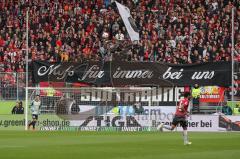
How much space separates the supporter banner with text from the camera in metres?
39.2

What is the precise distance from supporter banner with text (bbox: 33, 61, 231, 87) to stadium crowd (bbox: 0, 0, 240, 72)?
5.85 ft

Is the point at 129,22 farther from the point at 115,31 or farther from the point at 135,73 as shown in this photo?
the point at 135,73

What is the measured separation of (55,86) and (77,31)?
7.67 meters

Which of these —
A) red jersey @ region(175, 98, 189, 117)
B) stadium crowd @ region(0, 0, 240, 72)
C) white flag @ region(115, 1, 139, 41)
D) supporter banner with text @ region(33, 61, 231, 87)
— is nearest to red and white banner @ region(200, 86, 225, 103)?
supporter banner with text @ region(33, 61, 231, 87)

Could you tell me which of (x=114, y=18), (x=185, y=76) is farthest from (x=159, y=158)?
(x=114, y=18)

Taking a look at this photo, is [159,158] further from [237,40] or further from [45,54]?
[45,54]

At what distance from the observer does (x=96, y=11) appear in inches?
2024

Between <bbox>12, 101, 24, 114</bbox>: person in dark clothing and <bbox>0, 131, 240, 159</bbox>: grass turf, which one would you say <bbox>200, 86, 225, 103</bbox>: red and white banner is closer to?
<bbox>12, 101, 24, 114</bbox>: person in dark clothing

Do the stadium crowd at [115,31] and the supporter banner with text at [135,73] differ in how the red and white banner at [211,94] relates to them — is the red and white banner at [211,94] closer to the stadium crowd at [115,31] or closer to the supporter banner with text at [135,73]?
the supporter banner with text at [135,73]

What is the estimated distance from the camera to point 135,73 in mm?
41188

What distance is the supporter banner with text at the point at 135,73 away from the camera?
39.2 metres

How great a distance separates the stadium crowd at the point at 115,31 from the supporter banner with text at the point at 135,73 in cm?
178

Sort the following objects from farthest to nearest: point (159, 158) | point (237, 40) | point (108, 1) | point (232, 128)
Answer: point (108, 1), point (237, 40), point (232, 128), point (159, 158)

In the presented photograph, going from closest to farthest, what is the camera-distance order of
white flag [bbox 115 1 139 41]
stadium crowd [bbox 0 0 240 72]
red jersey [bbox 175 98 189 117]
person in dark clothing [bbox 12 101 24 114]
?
red jersey [bbox 175 98 189 117], person in dark clothing [bbox 12 101 24 114], stadium crowd [bbox 0 0 240 72], white flag [bbox 115 1 139 41]
